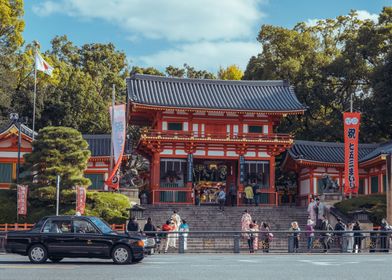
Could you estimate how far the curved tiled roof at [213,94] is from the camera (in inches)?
1761

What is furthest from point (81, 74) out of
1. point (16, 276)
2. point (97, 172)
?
point (16, 276)

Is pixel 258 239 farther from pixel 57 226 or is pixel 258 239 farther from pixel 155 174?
pixel 155 174

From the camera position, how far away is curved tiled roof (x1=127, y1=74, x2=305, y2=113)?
44719 millimetres

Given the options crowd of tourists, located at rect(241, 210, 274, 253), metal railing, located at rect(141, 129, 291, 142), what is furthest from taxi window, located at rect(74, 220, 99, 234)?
metal railing, located at rect(141, 129, 291, 142)

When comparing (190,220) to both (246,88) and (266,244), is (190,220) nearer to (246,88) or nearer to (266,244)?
(266,244)

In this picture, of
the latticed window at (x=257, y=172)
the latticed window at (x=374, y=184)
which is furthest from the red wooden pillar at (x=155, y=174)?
the latticed window at (x=374, y=184)

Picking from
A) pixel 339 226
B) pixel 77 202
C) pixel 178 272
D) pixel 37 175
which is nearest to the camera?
pixel 178 272

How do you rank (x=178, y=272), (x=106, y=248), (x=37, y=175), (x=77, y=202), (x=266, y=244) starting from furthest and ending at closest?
(x=37, y=175)
(x=77, y=202)
(x=266, y=244)
(x=106, y=248)
(x=178, y=272)

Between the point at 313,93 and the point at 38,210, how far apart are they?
93.3 ft

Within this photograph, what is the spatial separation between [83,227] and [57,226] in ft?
2.52

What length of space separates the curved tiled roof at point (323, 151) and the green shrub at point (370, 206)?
9754 mm

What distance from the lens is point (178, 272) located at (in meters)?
14.5

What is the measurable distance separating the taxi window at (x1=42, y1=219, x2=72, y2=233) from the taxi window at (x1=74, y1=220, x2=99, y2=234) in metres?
0.20

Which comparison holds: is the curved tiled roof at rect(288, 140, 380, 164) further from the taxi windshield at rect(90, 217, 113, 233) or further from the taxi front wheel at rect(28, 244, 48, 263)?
the taxi front wheel at rect(28, 244, 48, 263)
